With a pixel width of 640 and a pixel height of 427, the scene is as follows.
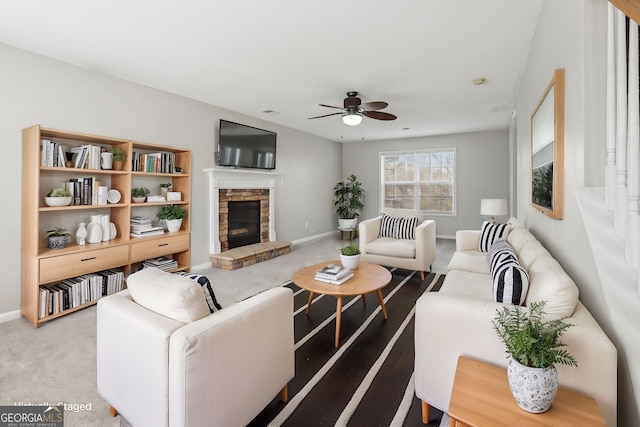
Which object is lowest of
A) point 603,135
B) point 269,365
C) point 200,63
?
point 269,365

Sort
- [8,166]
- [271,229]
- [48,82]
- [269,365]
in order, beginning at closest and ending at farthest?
[269,365]
[8,166]
[48,82]
[271,229]

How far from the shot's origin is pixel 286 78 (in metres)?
3.52

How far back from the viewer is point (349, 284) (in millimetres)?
2623

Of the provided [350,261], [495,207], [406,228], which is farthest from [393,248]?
[495,207]

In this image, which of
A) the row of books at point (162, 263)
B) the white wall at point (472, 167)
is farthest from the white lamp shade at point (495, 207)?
the row of books at point (162, 263)

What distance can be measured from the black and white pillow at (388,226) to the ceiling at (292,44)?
1.74 meters

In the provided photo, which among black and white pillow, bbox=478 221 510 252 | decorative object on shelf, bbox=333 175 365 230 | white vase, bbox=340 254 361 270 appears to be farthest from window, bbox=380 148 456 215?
white vase, bbox=340 254 361 270

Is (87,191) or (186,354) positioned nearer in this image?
(186,354)

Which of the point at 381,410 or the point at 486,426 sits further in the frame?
the point at 381,410

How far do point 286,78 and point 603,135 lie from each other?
9.86 ft

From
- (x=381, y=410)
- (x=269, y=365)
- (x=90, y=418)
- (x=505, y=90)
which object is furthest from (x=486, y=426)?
(x=505, y=90)

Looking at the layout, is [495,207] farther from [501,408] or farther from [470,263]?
[501,408]

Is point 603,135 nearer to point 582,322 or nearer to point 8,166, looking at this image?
point 582,322

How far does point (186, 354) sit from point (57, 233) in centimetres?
267
